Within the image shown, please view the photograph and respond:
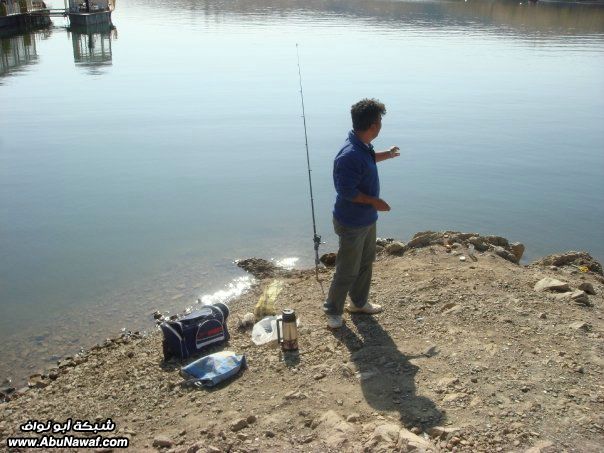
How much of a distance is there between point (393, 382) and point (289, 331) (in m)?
1.13

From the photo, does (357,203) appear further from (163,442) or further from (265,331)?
(163,442)

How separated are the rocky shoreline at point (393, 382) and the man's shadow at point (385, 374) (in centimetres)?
1

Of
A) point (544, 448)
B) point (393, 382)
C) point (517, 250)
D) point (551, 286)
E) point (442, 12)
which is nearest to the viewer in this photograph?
point (544, 448)

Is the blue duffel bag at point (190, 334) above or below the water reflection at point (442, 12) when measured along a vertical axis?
below

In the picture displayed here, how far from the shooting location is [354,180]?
5.48 m

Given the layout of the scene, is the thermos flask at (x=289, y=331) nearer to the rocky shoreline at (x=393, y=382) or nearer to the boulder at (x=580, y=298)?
the rocky shoreline at (x=393, y=382)

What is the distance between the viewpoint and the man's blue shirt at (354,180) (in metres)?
5.47

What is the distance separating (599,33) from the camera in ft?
154

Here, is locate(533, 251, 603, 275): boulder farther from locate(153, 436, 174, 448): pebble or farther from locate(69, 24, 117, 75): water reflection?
locate(69, 24, 117, 75): water reflection

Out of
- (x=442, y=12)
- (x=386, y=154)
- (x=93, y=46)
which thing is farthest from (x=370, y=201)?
(x=442, y=12)

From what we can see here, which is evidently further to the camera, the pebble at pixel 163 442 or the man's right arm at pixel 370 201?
the man's right arm at pixel 370 201

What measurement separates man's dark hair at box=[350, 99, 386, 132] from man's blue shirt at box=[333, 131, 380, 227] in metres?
0.13

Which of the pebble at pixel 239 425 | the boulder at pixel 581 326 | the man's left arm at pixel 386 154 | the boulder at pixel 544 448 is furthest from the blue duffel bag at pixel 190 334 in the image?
the boulder at pixel 581 326

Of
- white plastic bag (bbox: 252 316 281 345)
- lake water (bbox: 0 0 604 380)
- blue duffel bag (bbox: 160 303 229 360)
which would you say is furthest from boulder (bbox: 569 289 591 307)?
lake water (bbox: 0 0 604 380)
